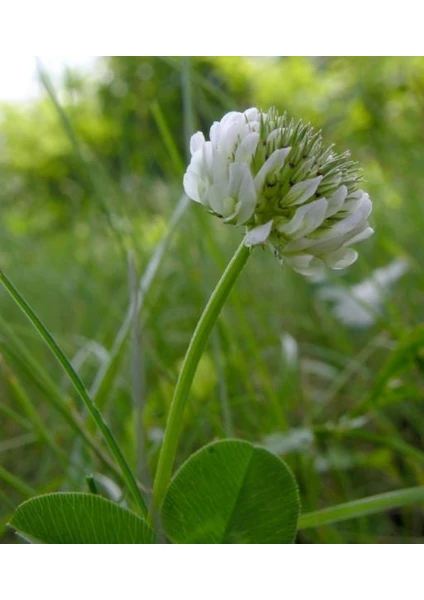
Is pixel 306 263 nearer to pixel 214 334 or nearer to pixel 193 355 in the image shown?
pixel 193 355

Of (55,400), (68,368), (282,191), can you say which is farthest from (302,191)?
(55,400)

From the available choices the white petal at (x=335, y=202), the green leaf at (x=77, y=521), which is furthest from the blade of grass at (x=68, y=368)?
the white petal at (x=335, y=202)

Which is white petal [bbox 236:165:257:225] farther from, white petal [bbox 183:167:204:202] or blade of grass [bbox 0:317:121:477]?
blade of grass [bbox 0:317:121:477]

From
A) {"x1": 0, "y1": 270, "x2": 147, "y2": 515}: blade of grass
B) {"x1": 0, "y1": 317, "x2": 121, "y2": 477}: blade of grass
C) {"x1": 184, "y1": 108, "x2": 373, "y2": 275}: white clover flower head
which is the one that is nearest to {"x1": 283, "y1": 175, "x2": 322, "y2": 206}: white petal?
{"x1": 184, "y1": 108, "x2": 373, "y2": 275}: white clover flower head

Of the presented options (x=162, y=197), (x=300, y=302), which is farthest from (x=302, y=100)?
A: (x=300, y=302)

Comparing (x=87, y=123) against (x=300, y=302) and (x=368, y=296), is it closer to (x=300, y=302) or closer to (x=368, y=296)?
(x=300, y=302)

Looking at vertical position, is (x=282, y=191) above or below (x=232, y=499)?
above

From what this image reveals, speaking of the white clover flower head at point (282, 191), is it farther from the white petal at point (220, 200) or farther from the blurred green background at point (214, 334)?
the blurred green background at point (214, 334)
